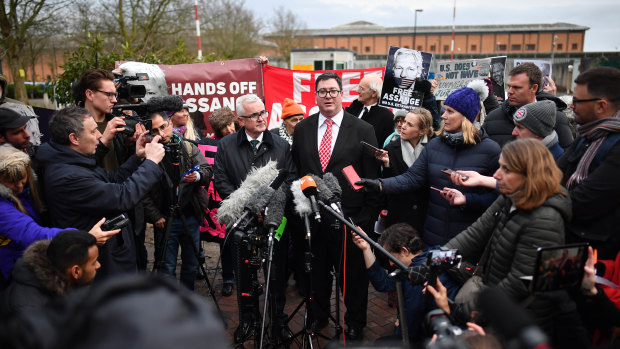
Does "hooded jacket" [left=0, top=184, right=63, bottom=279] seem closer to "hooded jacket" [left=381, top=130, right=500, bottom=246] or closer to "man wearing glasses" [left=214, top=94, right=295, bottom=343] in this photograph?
"man wearing glasses" [left=214, top=94, right=295, bottom=343]

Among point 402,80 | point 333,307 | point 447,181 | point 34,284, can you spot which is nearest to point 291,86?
point 402,80

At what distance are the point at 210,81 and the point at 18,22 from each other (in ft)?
47.8

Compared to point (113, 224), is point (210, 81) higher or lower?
higher

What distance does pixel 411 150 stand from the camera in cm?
421

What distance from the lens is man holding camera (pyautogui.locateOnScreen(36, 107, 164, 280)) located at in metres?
2.79

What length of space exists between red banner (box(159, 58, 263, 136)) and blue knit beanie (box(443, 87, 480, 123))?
4.53m

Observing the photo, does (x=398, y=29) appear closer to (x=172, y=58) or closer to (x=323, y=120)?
(x=172, y=58)

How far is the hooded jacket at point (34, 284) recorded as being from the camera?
220 centimetres

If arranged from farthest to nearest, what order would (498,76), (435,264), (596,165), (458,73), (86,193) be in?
(458,73) < (498,76) < (86,193) < (596,165) < (435,264)

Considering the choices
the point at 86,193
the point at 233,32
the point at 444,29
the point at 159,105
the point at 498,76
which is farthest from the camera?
the point at 444,29

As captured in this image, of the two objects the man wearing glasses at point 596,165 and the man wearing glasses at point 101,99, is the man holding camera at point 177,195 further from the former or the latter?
the man wearing glasses at point 596,165

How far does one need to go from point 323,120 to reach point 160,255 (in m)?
1.94

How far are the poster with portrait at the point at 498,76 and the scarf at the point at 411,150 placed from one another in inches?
117

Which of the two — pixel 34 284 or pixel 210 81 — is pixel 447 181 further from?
pixel 210 81
